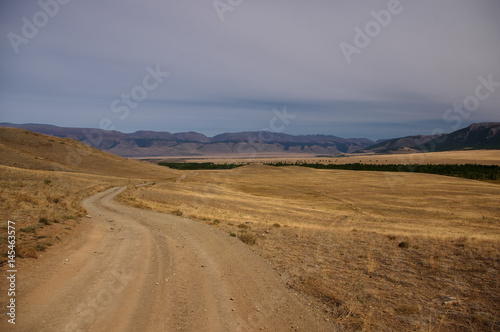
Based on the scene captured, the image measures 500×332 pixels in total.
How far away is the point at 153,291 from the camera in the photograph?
Answer: 7.37m

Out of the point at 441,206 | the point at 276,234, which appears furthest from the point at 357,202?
the point at 276,234

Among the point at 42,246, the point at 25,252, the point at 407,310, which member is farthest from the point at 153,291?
the point at 407,310

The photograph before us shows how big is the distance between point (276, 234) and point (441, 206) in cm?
3155

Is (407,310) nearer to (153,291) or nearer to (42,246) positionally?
(153,291)

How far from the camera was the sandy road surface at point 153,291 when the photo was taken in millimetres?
5945

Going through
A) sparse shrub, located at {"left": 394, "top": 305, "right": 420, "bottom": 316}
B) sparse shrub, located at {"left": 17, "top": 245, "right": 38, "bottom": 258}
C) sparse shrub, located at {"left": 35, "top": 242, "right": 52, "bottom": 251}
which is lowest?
sparse shrub, located at {"left": 394, "top": 305, "right": 420, "bottom": 316}

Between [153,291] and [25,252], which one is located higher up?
[25,252]

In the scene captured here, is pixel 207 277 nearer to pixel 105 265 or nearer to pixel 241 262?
pixel 241 262

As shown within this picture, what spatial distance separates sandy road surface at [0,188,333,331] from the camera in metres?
5.95

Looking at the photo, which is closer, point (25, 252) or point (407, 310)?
point (407, 310)

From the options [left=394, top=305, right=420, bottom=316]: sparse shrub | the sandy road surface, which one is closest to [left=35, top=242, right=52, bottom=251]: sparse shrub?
the sandy road surface

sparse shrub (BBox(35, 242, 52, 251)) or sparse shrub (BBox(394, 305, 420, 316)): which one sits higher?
sparse shrub (BBox(35, 242, 52, 251))

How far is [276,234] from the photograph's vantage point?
54.0ft

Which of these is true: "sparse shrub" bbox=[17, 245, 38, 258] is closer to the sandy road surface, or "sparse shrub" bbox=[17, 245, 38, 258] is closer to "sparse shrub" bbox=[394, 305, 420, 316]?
the sandy road surface
